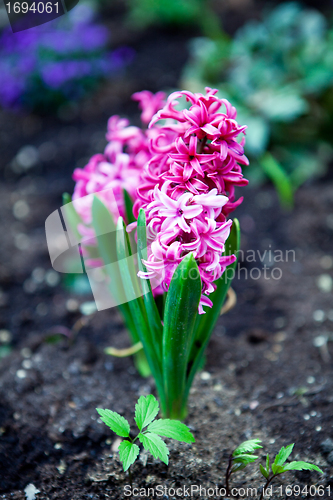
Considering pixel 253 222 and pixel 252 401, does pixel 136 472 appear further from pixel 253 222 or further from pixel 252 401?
pixel 253 222

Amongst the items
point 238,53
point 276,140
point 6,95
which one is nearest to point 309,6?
point 238,53

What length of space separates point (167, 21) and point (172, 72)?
1220mm

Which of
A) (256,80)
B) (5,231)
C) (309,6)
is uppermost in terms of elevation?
(309,6)

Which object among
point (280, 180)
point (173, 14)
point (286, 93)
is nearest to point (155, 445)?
point (280, 180)

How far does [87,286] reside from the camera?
2.17 meters

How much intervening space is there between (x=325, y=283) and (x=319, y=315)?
0.27 m

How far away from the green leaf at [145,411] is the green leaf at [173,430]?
2 cm

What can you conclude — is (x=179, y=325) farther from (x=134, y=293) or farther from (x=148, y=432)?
(x=148, y=432)

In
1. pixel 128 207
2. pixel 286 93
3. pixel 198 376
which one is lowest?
pixel 198 376

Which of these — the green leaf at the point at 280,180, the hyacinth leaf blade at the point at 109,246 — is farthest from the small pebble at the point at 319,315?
the hyacinth leaf blade at the point at 109,246

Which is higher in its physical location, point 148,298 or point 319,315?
point 148,298

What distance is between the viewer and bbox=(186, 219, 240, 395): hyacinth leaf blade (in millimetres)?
1203

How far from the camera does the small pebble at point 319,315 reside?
6.46 feet

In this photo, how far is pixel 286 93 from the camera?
2863mm
